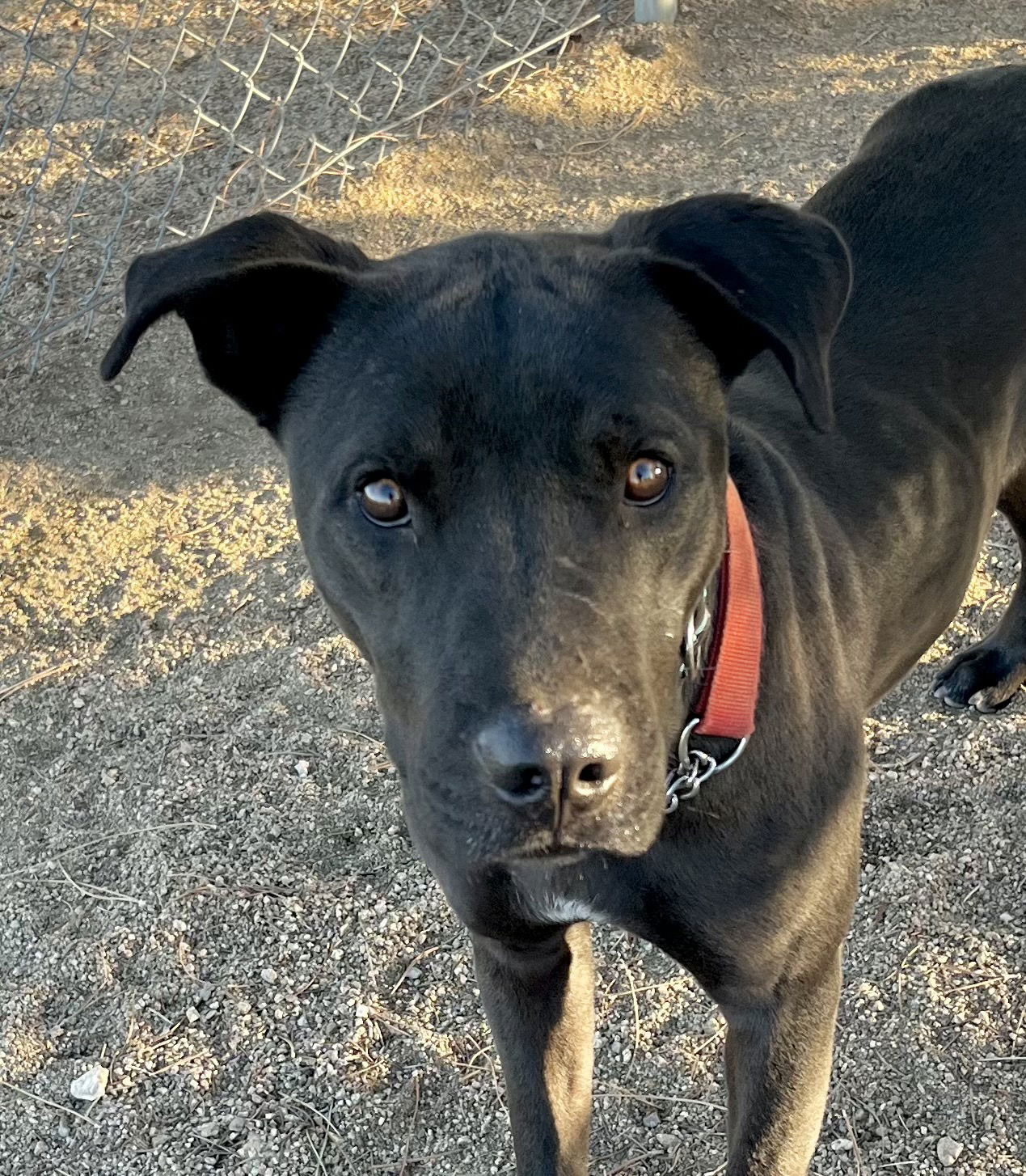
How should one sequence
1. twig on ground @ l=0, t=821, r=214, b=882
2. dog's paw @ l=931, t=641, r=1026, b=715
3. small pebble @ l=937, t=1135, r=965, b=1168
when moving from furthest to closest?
1. dog's paw @ l=931, t=641, r=1026, b=715
2. twig on ground @ l=0, t=821, r=214, b=882
3. small pebble @ l=937, t=1135, r=965, b=1168

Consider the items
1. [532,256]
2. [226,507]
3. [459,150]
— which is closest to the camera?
[532,256]

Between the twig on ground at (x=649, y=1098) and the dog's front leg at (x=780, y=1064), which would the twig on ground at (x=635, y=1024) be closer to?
the twig on ground at (x=649, y=1098)

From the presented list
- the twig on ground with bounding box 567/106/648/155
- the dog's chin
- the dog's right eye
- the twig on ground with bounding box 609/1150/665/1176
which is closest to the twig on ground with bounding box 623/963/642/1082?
the twig on ground with bounding box 609/1150/665/1176

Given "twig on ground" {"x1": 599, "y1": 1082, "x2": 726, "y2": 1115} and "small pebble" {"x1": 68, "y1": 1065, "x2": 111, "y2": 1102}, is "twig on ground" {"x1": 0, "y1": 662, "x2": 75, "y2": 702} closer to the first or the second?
"small pebble" {"x1": 68, "y1": 1065, "x2": 111, "y2": 1102}

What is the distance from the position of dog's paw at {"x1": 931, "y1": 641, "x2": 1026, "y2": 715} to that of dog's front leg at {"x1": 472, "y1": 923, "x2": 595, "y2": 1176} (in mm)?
1547

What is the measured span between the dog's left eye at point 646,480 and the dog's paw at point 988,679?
2.07 metres

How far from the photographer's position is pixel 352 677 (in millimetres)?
3898

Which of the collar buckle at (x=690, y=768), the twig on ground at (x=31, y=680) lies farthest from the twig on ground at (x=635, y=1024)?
the twig on ground at (x=31, y=680)

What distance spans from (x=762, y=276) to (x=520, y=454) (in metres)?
0.50

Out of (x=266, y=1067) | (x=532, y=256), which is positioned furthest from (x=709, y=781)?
(x=266, y=1067)

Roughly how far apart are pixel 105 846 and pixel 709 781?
2036mm

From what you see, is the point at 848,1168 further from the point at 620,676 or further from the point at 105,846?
the point at 105,846

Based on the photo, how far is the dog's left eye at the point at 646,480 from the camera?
193 cm

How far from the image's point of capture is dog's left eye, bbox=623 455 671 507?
6.32 feet
